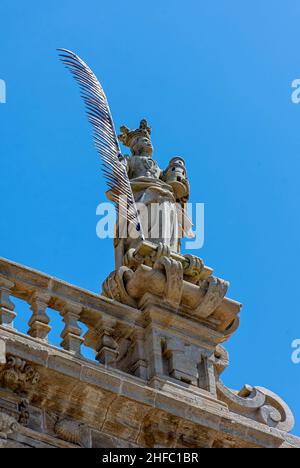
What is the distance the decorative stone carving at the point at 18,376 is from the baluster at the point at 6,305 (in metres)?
0.54

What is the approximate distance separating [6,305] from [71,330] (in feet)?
2.23

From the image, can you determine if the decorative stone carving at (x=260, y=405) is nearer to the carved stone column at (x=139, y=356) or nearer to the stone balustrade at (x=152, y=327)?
the stone balustrade at (x=152, y=327)

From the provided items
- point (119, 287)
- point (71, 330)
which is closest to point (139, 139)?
point (119, 287)

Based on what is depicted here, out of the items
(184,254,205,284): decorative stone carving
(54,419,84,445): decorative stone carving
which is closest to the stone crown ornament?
(184,254,205,284): decorative stone carving

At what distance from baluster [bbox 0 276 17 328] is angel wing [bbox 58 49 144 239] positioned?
7.59ft

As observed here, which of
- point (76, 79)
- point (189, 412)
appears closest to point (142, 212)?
point (76, 79)

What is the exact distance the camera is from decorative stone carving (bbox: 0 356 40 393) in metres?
12.6

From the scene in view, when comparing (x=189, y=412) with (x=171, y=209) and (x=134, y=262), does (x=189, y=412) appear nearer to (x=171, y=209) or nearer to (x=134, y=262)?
(x=134, y=262)

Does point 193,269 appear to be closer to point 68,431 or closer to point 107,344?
point 107,344

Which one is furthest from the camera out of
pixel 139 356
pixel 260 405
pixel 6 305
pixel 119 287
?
pixel 260 405

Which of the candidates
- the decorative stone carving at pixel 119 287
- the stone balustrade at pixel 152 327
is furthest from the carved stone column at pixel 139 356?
the decorative stone carving at pixel 119 287

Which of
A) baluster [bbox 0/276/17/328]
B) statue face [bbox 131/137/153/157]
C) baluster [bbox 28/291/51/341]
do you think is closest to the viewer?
baluster [bbox 0/276/17/328]

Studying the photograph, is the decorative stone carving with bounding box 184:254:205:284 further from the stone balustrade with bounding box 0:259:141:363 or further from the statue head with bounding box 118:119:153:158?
the statue head with bounding box 118:119:153:158

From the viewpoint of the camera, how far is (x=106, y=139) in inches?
639
